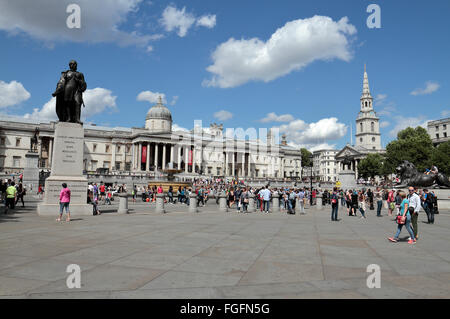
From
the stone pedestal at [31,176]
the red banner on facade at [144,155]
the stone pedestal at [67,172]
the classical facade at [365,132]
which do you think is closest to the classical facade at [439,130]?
the classical facade at [365,132]

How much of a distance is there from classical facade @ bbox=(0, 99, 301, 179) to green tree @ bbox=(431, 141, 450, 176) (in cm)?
4745

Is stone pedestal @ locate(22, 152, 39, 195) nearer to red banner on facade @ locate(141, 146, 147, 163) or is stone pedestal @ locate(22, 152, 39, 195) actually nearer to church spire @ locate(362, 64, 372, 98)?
red banner on facade @ locate(141, 146, 147, 163)

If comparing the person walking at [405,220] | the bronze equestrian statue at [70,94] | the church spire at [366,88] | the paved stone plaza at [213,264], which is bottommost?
the paved stone plaza at [213,264]

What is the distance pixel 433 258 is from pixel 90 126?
10115 centimetres

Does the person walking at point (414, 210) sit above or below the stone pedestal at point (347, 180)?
below

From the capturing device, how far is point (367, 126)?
126875 mm

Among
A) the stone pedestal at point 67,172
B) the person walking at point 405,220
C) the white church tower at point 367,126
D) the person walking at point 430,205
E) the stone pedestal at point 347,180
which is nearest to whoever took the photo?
the person walking at point 405,220

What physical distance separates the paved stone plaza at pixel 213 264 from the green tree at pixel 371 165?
326ft

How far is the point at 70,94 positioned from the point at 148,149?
6991 centimetres

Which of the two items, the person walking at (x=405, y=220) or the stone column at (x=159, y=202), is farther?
the stone column at (x=159, y=202)

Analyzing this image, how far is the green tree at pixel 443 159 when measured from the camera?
72.0m

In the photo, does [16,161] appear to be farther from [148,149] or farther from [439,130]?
[439,130]

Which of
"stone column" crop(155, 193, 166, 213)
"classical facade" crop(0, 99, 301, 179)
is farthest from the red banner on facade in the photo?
"stone column" crop(155, 193, 166, 213)

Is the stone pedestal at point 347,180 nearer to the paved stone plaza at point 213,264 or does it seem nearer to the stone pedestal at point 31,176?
the paved stone plaza at point 213,264
